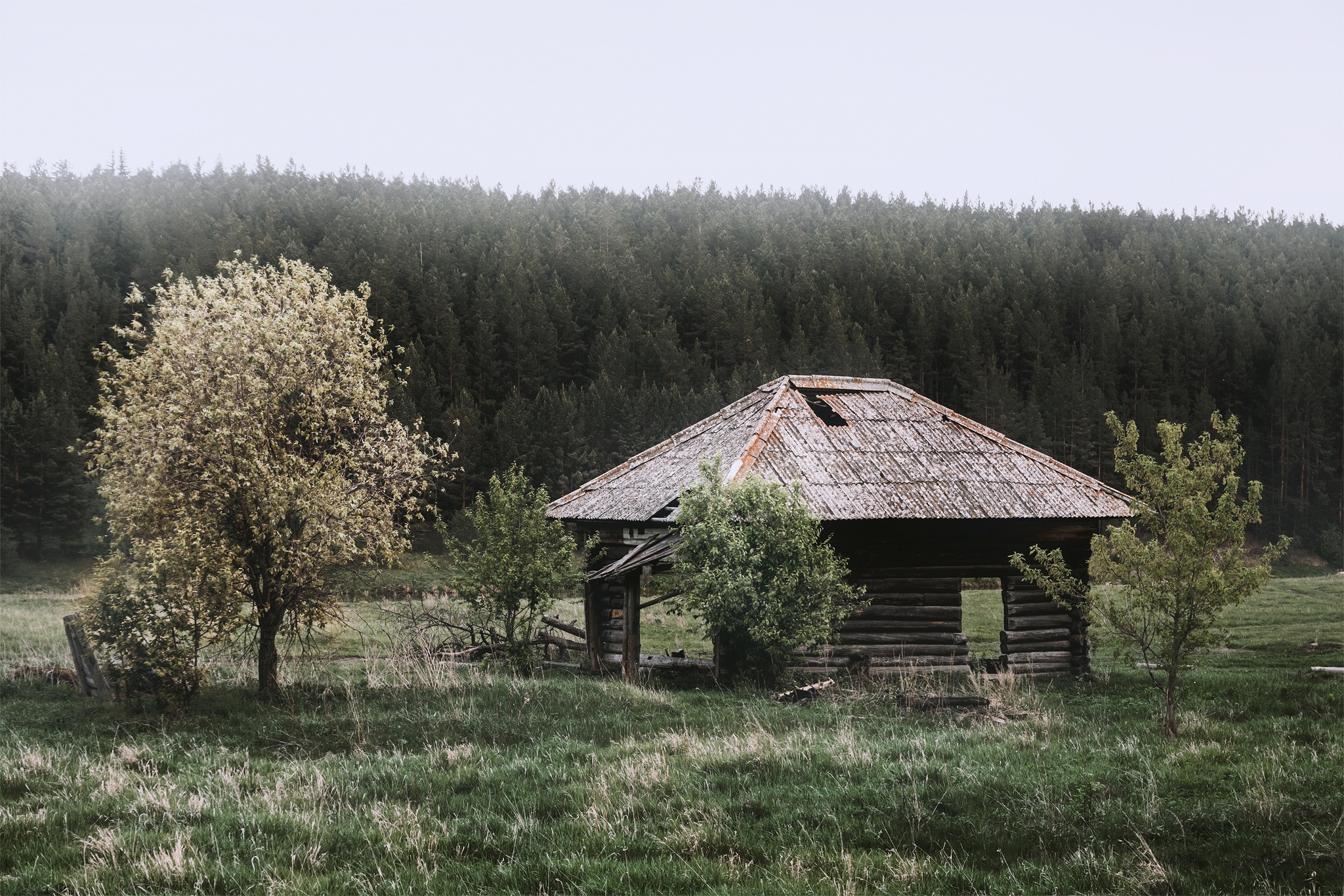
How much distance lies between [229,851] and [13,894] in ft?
4.18

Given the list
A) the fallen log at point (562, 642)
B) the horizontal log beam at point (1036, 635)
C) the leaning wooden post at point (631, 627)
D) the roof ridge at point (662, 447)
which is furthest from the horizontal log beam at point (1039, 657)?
the fallen log at point (562, 642)

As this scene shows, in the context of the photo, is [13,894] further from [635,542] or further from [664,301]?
[664,301]

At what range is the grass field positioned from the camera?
6379 millimetres

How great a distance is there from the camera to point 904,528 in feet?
59.6

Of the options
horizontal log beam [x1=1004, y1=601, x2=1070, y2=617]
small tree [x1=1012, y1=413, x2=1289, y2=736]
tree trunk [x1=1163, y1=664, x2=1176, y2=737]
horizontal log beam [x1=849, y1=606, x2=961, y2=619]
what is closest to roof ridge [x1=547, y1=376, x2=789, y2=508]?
horizontal log beam [x1=849, y1=606, x2=961, y2=619]

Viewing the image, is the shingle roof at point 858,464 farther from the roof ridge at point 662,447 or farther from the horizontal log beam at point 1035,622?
the horizontal log beam at point 1035,622

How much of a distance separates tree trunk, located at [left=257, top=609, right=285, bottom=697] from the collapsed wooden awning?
197 inches

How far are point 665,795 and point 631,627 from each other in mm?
8629

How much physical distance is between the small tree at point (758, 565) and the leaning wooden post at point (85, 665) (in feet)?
28.9

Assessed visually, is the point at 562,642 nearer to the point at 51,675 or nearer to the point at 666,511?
the point at 666,511

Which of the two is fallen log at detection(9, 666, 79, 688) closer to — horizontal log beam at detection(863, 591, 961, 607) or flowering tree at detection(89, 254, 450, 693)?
flowering tree at detection(89, 254, 450, 693)

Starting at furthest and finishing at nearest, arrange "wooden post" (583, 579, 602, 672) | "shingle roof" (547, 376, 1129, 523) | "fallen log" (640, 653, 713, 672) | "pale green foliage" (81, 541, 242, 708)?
"wooden post" (583, 579, 602, 672) → "shingle roof" (547, 376, 1129, 523) → "fallen log" (640, 653, 713, 672) → "pale green foliage" (81, 541, 242, 708)

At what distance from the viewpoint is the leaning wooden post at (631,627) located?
16625 mm

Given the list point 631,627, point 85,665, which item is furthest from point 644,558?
point 85,665
